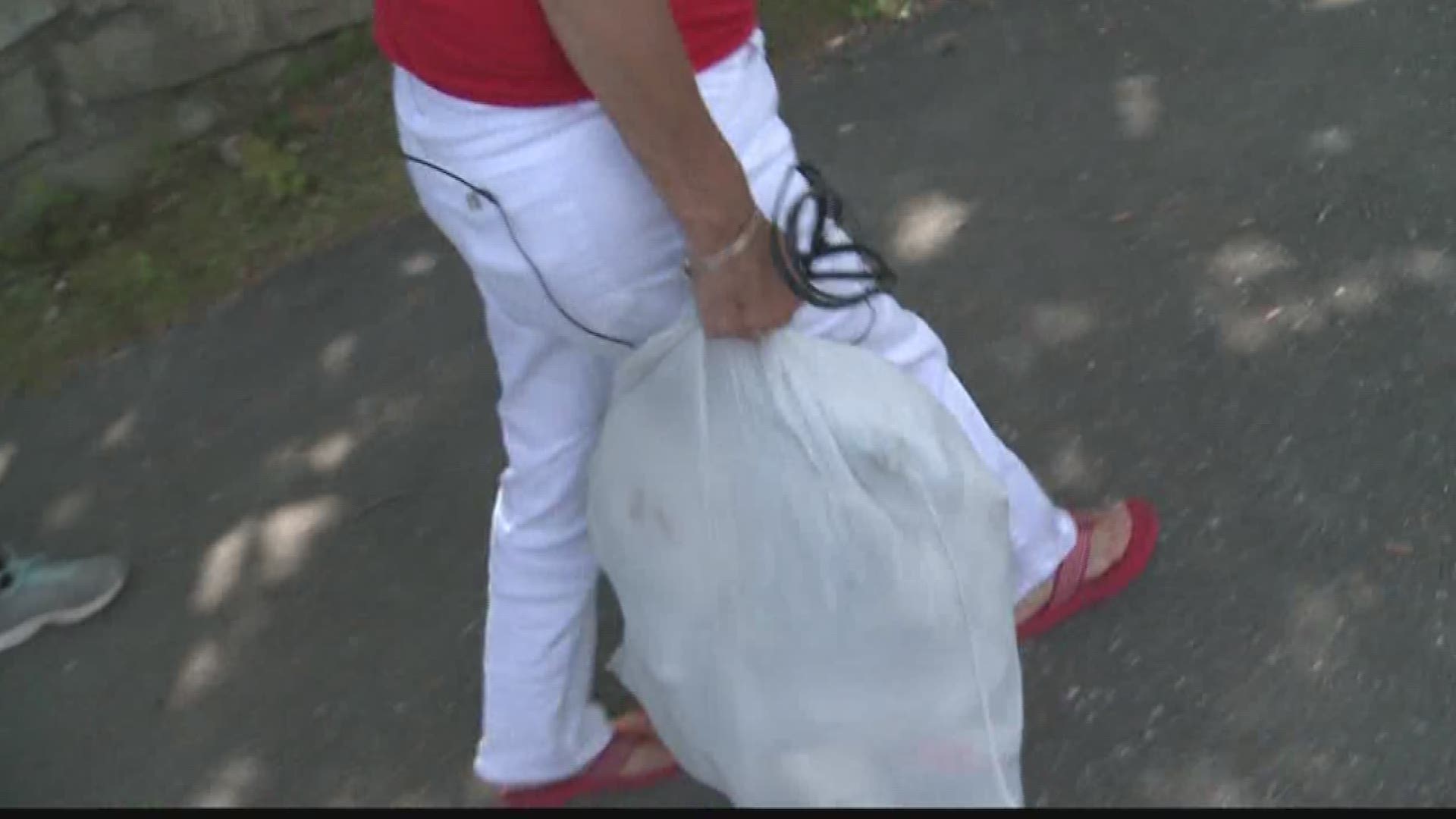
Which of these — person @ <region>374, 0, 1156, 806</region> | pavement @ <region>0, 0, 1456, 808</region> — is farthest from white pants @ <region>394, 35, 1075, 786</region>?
pavement @ <region>0, 0, 1456, 808</region>

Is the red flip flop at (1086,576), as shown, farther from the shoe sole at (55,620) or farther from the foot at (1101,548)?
the shoe sole at (55,620)

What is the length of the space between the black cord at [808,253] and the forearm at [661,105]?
0.32 feet

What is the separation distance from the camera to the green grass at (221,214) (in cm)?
389

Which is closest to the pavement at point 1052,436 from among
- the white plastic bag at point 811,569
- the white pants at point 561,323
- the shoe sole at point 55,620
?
the shoe sole at point 55,620

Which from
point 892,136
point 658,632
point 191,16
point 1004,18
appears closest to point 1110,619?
point 658,632

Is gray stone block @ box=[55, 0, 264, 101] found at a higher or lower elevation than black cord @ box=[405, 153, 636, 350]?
lower

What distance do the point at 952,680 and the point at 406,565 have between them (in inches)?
56.9

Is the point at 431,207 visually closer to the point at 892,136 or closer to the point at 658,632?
the point at 658,632

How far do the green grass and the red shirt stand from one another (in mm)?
2424

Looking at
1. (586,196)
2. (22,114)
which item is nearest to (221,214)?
(22,114)

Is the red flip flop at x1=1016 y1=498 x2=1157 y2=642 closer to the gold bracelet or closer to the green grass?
the gold bracelet

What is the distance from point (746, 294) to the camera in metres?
1.67

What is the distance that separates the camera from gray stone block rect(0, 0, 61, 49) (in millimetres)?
4043

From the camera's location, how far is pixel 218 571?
10.2 feet
